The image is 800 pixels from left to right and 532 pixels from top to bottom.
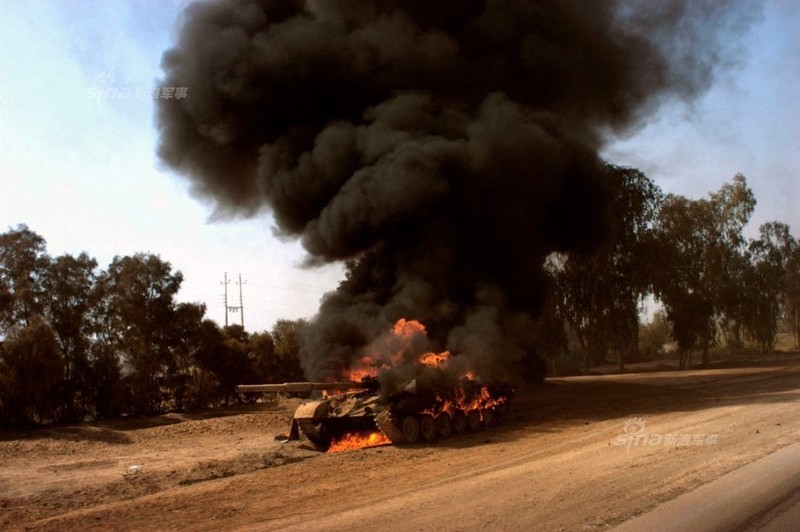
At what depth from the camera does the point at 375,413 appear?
15133 mm

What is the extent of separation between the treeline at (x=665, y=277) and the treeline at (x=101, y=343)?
1929cm

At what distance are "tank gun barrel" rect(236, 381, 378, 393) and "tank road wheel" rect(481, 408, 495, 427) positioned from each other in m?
3.19

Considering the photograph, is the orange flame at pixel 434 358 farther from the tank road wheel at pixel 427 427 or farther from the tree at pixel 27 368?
the tree at pixel 27 368

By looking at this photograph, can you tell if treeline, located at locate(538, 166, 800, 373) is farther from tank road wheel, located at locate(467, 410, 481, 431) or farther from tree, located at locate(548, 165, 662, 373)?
tank road wheel, located at locate(467, 410, 481, 431)

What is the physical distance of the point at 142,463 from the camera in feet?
46.1

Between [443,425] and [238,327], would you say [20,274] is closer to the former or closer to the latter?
[238,327]

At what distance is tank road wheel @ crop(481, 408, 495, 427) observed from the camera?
57.6 feet

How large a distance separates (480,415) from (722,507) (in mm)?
9746

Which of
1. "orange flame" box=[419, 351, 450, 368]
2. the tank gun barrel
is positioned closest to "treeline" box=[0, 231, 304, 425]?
the tank gun barrel

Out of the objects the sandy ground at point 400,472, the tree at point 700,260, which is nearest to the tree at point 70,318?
the sandy ground at point 400,472

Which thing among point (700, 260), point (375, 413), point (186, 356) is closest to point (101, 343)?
point (186, 356)

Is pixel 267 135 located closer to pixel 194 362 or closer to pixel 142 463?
pixel 194 362

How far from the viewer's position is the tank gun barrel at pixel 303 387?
1527 cm

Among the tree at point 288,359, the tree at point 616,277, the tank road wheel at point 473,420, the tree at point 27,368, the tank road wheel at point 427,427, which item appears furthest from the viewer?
the tree at point 616,277
